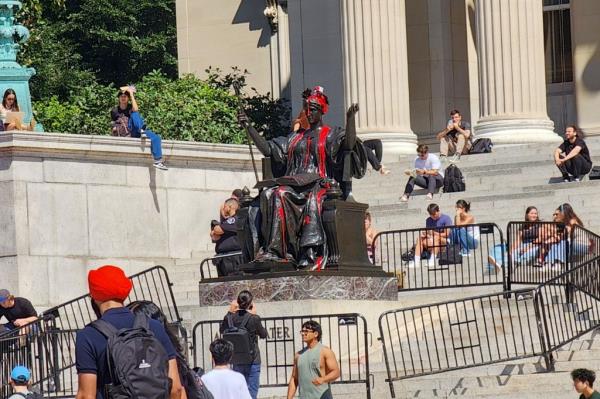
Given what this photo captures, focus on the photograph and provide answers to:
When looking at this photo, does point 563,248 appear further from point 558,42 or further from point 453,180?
point 558,42

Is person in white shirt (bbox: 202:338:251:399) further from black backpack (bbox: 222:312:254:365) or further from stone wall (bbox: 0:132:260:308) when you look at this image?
stone wall (bbox: 0:132:260:308)

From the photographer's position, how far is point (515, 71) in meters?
35.2

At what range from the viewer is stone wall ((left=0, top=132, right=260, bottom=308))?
93.2ft

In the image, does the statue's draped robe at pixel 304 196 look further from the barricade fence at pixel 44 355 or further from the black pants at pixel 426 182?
the black pants at pixel 426 182

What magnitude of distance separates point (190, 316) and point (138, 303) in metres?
13.4

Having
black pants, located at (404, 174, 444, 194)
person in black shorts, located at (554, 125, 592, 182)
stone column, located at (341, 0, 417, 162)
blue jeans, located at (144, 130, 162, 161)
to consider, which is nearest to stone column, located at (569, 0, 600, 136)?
stone column, located at (341, 0, 417, 162)

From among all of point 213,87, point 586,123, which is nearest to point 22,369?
point 586,123

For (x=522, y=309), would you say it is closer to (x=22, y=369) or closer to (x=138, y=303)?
(x=22, y=369)

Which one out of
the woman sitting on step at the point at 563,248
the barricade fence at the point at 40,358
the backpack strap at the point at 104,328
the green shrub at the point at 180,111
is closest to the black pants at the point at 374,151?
the woman sitting on step at the point at 563,248

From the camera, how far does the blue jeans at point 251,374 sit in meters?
19.9

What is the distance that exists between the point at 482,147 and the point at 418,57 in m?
7.87

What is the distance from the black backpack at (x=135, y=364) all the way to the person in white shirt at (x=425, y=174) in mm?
20682

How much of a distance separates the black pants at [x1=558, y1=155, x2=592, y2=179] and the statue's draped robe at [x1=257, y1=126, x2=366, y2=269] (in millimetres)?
7650

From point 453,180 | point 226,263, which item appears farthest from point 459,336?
point 453,180
